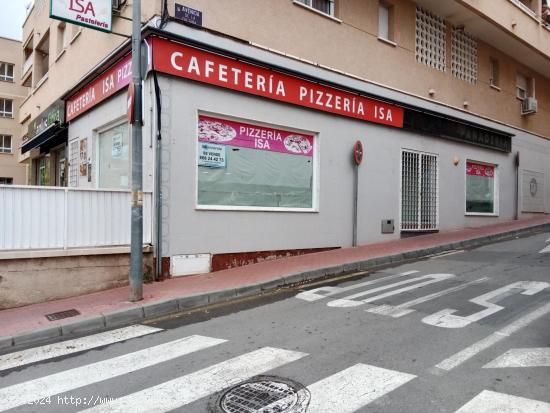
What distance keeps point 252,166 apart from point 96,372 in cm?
624

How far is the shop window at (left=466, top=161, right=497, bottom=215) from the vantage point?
16094 millimetres

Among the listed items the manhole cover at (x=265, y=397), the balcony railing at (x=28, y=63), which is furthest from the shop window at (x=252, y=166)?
the balcony railing at (x=28, y=63)

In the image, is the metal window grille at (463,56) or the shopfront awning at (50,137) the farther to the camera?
the metal window grille at (463,56)

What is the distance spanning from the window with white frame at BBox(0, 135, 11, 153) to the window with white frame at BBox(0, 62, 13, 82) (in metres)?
3.84

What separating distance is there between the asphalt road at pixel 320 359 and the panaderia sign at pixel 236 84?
4519mm

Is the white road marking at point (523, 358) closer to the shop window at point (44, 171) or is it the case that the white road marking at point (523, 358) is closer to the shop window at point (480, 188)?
the shop window at point (480, 188)

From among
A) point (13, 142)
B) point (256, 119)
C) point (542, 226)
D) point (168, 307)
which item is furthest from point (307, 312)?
point (13, 142)

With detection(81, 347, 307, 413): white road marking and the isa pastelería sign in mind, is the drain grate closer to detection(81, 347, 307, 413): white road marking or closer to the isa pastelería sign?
detection(81, 347, 307, 413): white road marking

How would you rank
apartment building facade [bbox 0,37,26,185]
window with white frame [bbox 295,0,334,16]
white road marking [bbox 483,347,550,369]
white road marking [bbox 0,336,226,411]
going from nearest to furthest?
white road marking [bbox 0,336,226,411], white road marking [bbox 483,347,550,369], window with white frame [bbox 295,0,334,16], apartment building facade [bbox 0,37,26,185]

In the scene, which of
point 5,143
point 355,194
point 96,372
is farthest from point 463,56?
point 5,143

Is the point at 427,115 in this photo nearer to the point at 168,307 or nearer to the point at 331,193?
the point at 331,193

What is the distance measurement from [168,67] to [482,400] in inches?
282

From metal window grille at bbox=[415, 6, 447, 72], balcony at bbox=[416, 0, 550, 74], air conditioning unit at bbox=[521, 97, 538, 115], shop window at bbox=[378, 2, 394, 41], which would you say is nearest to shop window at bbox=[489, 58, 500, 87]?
balcony at bbox=[416, 0, 550, 74]

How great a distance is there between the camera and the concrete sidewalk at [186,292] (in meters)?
5.75
